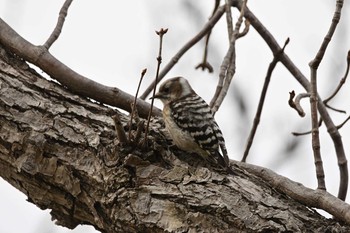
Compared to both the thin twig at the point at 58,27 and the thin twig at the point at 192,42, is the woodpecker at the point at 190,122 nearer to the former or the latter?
the thin twig at the point at 192,42

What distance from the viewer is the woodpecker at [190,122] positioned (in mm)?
3914

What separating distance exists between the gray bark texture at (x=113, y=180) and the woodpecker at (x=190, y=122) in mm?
235

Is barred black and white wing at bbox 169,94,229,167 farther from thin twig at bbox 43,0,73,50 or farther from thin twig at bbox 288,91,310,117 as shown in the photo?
thin twig at bbox 43,0,73,50

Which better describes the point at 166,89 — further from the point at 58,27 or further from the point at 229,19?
the point at 58,27

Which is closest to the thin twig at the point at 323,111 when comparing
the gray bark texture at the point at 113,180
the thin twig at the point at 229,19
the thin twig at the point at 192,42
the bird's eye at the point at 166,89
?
the thin twig at the point at 229,19

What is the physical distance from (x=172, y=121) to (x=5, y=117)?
133 cm

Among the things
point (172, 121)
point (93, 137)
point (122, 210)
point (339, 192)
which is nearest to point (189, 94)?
point (172, 121)

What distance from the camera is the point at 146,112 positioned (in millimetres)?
4449

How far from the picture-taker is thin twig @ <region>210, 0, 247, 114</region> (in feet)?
→ 14.6

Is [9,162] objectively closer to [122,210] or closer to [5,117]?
[5,117]

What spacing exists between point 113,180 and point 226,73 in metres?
1.71

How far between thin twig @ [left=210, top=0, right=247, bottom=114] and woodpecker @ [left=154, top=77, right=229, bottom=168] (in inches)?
3.8

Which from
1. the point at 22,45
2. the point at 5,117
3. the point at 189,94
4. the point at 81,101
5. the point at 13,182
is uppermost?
the point at 189,94

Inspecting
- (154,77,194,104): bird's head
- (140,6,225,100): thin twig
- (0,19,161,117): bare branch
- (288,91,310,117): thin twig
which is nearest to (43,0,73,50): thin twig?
(0,19,161,117): bare branch
